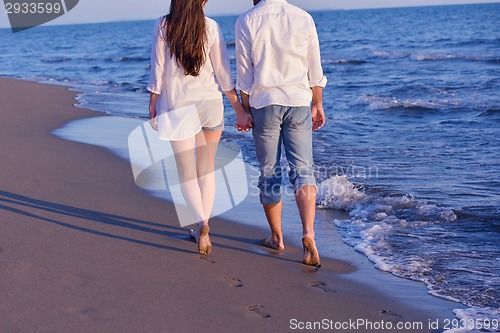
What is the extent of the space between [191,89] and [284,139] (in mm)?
633

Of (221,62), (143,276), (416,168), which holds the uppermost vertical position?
(221,62)

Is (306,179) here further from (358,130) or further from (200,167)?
(358,130)

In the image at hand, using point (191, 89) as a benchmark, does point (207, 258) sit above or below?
below

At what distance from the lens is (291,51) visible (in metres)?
3.88

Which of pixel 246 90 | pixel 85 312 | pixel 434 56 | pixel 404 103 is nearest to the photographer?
pixel 85 312

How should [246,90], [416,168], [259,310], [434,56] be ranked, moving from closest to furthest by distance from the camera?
1. [259,310]
2. [246,90]
3. [416,168]
4. [434,56]

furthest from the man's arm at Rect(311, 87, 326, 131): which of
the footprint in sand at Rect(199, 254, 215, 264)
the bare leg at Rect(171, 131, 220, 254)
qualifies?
the footprint in sand at Rect(199, 254, 215, 264)

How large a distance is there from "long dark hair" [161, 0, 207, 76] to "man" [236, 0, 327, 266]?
22 centimetres

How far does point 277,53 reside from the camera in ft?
12.8

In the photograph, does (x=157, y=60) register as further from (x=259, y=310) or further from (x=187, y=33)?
(x=259, y=310)

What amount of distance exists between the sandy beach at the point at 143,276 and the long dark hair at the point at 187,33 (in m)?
1.20

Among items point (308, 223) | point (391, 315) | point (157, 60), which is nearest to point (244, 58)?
point (157, 60)

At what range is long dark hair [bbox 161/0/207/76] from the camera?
153 inches

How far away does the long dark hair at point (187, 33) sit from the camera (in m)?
3.88
